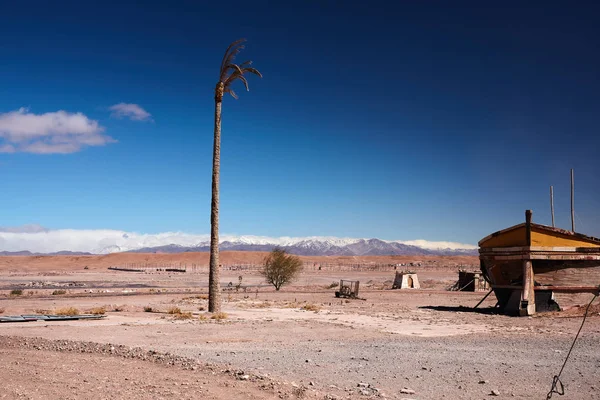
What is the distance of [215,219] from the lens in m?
22.7

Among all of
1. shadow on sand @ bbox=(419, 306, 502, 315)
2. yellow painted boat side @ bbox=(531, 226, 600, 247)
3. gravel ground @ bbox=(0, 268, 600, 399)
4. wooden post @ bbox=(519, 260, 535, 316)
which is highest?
yellow painted boat side @ bbox=(531, 226, 600, 247)

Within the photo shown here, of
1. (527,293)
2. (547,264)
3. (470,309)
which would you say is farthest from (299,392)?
(470,309)

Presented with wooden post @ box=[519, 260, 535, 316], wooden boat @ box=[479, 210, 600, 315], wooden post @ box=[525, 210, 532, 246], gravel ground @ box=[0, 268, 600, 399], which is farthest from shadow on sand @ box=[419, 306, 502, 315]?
wooden post @ box=[525, 210, 532, 246]

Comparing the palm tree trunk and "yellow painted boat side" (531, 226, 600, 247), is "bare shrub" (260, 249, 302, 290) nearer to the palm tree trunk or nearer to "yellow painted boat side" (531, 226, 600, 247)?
the palm tree trunk

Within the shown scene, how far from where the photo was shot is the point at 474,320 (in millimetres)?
19984

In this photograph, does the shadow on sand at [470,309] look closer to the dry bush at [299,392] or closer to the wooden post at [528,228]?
the wooden post at [528,228]

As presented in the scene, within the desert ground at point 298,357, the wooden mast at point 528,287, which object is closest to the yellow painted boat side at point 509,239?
the wooden mast at point 528,287

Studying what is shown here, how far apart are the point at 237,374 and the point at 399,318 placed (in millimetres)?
11970

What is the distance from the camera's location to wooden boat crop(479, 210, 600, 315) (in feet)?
71.4

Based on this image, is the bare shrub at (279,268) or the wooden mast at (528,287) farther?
the bare shrub at (279,268)

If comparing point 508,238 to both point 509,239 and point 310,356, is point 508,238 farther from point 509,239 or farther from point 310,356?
point 310,356

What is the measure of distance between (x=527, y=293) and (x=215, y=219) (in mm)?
12575

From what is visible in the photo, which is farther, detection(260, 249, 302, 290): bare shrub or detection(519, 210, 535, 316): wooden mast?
detection(260, 249, 302, 290): bare shrub

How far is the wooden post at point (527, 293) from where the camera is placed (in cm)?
2112
